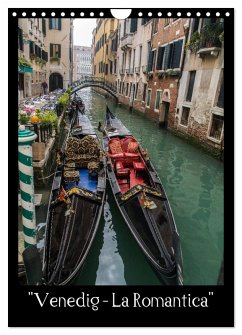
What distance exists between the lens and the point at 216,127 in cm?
800

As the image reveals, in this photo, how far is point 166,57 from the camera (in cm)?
1150

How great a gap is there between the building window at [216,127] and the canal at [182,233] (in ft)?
2.31

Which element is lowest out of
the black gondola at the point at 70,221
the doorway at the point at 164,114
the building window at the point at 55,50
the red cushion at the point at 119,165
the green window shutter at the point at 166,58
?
the black gondola at the point at 70,221

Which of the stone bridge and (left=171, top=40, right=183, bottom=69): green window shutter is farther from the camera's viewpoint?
the stone bridge

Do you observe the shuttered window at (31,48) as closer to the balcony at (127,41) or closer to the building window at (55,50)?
the building window at (55,50)

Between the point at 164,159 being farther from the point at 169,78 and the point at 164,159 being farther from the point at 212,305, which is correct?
the point at 212,305

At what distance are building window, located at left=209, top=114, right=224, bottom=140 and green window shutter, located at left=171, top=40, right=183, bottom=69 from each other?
352cm

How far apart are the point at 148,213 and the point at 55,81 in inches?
776

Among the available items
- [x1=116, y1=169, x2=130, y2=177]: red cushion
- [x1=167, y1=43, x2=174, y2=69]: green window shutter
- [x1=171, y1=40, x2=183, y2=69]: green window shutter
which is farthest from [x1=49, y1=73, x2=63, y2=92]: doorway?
[x1=116, y1=169, x2=130, y2=177]: red cushion

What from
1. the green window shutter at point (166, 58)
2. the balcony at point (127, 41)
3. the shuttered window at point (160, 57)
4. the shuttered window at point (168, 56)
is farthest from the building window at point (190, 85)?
the balcony at point (127, 41)

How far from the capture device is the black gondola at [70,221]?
2.75 metres

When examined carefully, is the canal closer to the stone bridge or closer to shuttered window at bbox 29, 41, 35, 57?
shuttered window at bbox 29, 41, 35, 57

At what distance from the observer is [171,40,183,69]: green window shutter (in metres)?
10.2

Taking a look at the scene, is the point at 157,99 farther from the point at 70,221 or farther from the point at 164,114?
the point at 70,221
